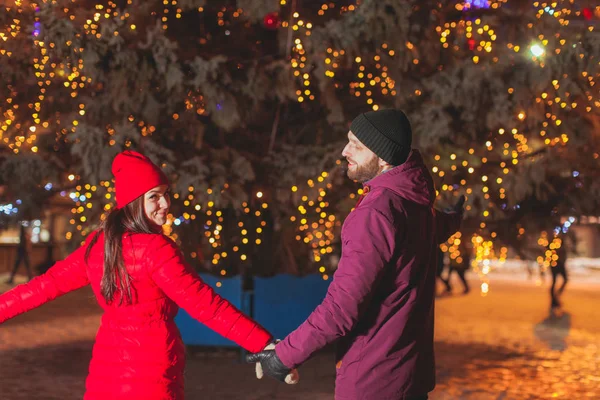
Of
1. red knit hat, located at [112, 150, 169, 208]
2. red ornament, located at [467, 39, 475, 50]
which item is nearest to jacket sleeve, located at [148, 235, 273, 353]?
red knit hat, located at [112, 150, 169, 208]

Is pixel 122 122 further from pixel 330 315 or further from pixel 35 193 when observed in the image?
pixel 330 315

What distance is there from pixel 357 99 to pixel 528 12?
2031 millimetres

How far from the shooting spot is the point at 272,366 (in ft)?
10.6

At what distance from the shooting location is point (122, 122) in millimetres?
7801

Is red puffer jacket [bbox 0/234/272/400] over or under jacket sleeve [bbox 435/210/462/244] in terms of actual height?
under

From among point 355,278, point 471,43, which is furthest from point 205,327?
point 355,278

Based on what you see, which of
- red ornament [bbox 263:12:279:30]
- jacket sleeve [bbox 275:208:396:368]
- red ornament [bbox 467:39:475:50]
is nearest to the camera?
jacket sleeve [bbox 275:208:396:368]

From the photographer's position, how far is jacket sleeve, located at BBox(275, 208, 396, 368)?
9.90ft

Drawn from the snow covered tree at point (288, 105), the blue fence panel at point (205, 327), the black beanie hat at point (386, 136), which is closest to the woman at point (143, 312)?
the black beanie hat at point (386, 136)

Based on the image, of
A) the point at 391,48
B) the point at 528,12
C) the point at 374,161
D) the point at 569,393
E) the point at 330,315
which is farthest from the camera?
the point at 528,12

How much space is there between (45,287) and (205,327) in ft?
16.6

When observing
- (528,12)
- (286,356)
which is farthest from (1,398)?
(528,12)

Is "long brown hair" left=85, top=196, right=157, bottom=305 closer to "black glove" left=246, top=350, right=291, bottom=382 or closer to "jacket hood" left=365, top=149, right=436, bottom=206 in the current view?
"black glove" left=246, top=350, right=291, bottom=382

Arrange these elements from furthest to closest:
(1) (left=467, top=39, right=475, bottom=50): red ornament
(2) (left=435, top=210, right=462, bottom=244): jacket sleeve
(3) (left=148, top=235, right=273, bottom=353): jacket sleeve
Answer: (1) (left=467, top=39, right=475, bottom=50): red ornament → (2) (left=435, top=210, right=462, bottom=244): jacket sleeve → (3) (left=148, top=235, right=273, bottom=353): jacket sleeve
